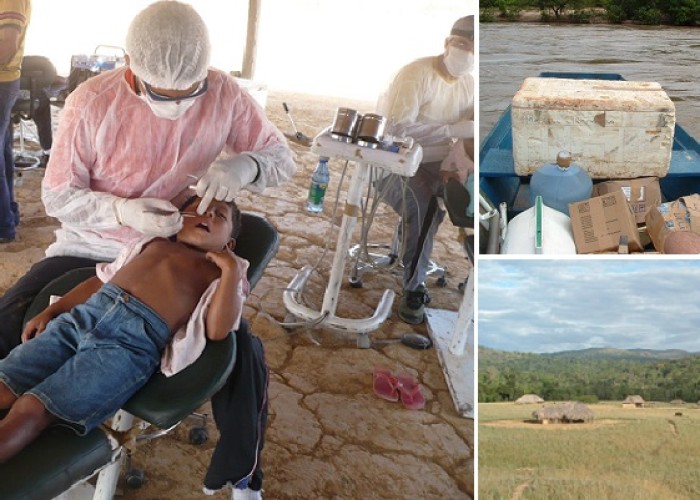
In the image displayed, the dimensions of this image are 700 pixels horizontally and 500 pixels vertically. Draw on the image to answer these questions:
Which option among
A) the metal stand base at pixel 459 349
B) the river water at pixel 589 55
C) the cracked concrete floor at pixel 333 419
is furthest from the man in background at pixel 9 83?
the river water at pixel 589 55

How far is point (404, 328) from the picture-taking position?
10.7 ft

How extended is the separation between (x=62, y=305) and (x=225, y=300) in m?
0.39

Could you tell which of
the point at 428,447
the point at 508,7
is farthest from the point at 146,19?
the point at 508,7

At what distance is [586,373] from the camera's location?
1860mm

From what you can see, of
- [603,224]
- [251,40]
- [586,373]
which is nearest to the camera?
[586,373]

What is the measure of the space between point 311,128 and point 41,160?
8.66 feet

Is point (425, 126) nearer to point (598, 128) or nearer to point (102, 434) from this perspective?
point (598, 128)

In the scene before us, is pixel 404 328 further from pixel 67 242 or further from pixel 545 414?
pixel 67 242

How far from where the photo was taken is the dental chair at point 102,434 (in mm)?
1325

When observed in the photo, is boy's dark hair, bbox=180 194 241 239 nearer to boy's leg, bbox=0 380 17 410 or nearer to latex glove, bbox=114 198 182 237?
latex glove, bbox=114 198 182 237

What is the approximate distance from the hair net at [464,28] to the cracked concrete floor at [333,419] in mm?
1252

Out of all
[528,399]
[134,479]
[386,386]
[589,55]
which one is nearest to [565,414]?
[528,399]

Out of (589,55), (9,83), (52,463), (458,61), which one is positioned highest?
(458,61)

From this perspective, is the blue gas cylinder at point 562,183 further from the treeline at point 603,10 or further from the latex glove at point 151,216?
the treeline at point 603,10
